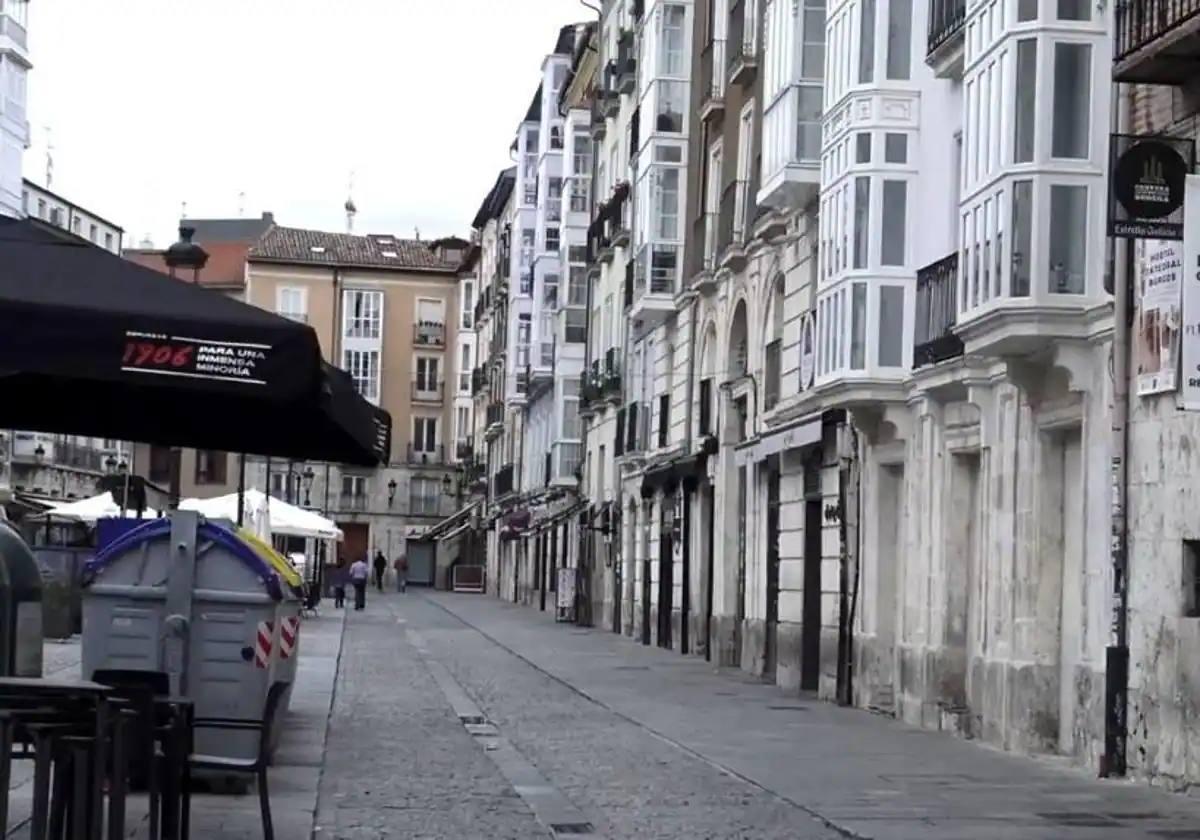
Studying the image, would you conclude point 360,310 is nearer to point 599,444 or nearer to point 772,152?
point 599,444

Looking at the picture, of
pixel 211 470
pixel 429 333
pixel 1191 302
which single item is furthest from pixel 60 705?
pixel 211 470

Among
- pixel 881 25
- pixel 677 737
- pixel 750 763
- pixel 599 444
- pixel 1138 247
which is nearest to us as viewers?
pixel 1138 247

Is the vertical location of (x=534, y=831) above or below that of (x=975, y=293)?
below

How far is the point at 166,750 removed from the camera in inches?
416

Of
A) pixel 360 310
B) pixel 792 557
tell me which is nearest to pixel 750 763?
pixel 792 557

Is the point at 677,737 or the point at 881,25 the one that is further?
the point at 881,25

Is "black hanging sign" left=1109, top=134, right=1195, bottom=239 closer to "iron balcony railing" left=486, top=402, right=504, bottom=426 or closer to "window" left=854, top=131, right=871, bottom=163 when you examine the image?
"window" left=854, top=131, right=871, bottom=163

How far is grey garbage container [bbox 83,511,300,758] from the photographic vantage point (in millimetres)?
14492

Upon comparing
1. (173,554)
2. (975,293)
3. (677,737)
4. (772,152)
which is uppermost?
(772,152)

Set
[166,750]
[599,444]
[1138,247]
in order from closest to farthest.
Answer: [166,750] < [1138,247] < [599,444]

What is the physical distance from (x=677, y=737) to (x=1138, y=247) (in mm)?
6959

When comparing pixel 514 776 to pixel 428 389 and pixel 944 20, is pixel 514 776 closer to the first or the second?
pixel 944 20

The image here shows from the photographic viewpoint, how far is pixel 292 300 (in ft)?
363

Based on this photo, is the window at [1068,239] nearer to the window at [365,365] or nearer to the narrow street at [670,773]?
the narrow street at [670,773]
